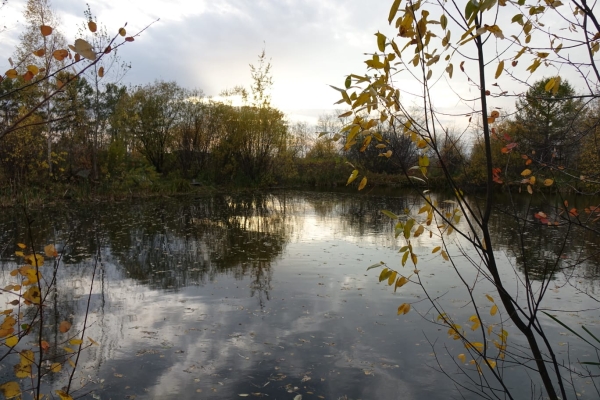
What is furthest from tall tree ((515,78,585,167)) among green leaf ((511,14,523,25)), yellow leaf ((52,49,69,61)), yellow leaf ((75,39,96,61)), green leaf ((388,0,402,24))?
yellow leaf ((52,49,69,61))

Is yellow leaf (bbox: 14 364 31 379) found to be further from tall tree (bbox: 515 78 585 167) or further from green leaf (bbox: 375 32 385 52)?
tall tree (bbox: 515 78 585 167)

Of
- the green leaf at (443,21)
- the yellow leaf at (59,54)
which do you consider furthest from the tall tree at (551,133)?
the yellow leaf at (59,54)

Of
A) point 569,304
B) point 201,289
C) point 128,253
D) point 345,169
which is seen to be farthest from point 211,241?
point 345,169

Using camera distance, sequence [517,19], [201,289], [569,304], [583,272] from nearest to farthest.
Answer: [517,19]
[569,304]
[201,289]
[583,272]

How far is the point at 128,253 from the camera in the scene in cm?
843

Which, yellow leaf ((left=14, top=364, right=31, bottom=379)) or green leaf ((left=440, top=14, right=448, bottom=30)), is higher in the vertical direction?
green leaf ((left=440, top=14, right=448, bottom=30))

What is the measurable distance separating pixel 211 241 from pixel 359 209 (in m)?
8.53

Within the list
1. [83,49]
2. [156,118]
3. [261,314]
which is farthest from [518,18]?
[156,118]

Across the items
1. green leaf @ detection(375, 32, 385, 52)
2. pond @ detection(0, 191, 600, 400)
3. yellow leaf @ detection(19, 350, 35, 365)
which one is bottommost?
pond @ detection(0, 191, 600, 400)

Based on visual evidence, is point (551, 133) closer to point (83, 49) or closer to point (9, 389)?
point (83, 49)

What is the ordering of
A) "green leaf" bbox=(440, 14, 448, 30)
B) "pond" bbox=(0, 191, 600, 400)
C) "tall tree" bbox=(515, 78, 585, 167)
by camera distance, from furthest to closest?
"pond" bbox=(0, 191, 600, 400) → "tall tree" bbox=(515, 78, 585, 167) → "green leaf" bbox=(440, 14, 448, 30)

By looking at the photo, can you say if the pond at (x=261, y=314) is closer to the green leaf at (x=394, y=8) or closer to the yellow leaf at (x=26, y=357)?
the yellow leaf at (x=26, y=357)

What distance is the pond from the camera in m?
3.75

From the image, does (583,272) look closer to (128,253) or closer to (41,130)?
(128,253)
